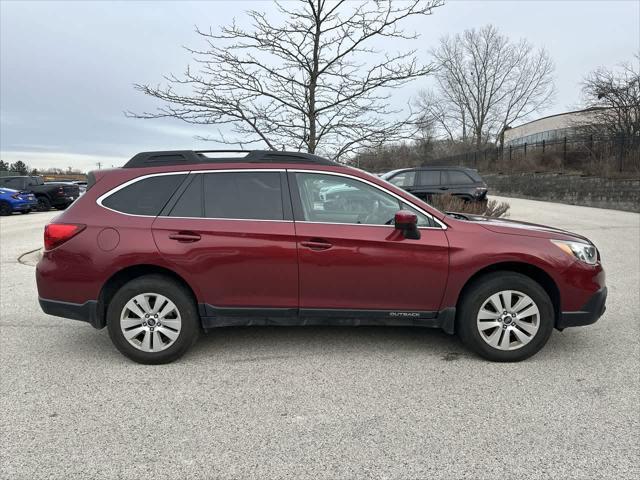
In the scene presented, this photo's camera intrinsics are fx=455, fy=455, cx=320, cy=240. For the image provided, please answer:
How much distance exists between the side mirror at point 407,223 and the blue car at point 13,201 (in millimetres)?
21673

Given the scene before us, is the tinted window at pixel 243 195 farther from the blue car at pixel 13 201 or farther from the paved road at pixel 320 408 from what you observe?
the blue car at pixel 13 201

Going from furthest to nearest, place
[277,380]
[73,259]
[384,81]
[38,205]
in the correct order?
[38,205] → [384,81] → [73,259] → [277,380]

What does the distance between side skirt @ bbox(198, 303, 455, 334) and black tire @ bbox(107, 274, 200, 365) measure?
0.12m

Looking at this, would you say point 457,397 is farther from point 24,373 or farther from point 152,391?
point 24,373

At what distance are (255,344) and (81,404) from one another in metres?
1.50

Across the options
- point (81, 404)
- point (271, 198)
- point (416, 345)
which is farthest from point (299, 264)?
point (81, 404)

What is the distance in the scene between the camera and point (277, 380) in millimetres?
3449

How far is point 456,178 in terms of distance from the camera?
12555 mm

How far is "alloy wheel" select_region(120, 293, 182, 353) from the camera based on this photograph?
366 centimetres

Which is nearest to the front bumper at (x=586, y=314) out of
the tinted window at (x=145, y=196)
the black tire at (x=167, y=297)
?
the black tire at (x=167, y=297)

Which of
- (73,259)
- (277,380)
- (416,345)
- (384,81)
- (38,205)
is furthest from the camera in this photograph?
(38,205)

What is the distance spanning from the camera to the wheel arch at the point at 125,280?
12.3 ft

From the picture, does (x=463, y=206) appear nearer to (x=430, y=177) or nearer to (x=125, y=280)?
(x=430, y=177)

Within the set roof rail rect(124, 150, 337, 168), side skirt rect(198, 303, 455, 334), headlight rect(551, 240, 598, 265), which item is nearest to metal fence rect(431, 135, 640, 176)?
headlight rect(551, 240, 598, 265)
